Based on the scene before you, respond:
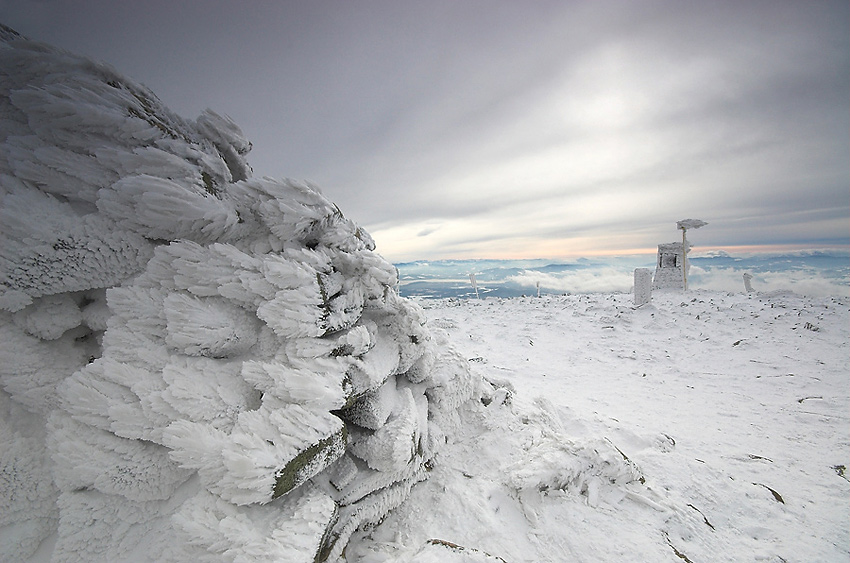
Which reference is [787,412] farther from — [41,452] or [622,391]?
[41,452]

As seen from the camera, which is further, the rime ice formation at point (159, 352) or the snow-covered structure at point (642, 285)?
the snow-covered structure at point (642, 285)

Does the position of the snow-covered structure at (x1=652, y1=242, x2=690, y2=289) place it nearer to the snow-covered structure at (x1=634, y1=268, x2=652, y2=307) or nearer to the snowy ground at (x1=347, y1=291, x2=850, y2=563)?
the snow-covered structure at (x1=634, y1=268, x2=652, y2=307)

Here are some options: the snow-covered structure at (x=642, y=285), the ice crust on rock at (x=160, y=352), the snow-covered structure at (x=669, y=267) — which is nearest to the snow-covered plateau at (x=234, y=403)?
the ice crust on rock at (x=160, y=352)

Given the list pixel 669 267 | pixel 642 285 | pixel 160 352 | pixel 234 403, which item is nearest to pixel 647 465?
pixel 234 403

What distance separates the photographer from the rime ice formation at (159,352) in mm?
1778

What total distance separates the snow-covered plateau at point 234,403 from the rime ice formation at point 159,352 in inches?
0.5

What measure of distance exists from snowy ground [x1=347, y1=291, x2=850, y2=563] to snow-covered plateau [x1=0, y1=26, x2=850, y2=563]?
0.08ft

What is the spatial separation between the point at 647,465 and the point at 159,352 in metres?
4.62

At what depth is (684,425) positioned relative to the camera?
4.79m

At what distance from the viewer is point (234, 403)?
6.61 ft

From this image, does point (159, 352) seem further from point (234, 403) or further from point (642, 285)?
point (642, 285)

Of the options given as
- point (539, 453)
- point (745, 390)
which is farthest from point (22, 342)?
point (745, 390)

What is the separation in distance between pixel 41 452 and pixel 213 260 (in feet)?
4.65

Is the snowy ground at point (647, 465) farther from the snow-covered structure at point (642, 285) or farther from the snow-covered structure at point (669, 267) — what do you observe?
the snow-covered structure at point (669, 267)
